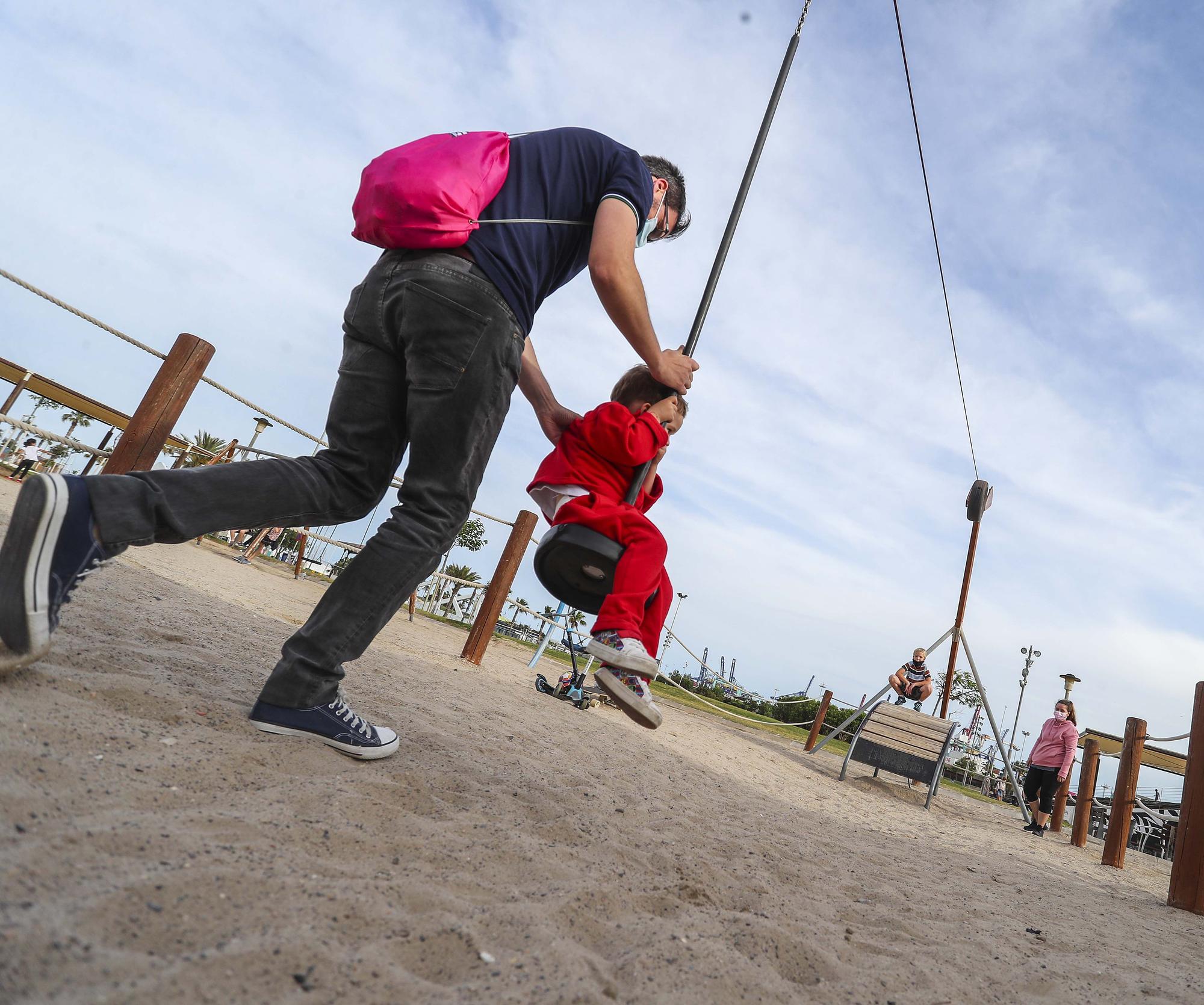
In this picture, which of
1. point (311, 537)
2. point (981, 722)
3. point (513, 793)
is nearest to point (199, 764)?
point (513, 793)

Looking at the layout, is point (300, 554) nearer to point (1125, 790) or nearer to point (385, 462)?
point (385, 462)

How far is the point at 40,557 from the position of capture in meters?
1.46

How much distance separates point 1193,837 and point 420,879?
4463 mm

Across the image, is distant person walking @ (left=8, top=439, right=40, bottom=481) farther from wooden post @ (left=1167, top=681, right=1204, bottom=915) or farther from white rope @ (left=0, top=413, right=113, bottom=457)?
wooden post @ (left=1167, top=681, right=1204, bottom=915)

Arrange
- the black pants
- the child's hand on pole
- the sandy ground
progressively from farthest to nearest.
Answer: the black pants
the child's hand on pole
the sandy ground

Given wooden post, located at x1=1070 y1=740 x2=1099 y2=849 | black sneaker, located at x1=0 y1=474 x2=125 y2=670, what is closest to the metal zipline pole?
black sneaker, located at x1=0 y1=474 x2=125 y2=670

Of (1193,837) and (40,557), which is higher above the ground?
(1193,837)

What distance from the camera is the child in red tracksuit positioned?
6.70 ft

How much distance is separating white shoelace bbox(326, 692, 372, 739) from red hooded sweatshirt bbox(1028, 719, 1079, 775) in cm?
873

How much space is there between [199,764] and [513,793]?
93 centimetres

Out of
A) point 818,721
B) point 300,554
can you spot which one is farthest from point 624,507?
point 818,721

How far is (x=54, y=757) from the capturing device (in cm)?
129

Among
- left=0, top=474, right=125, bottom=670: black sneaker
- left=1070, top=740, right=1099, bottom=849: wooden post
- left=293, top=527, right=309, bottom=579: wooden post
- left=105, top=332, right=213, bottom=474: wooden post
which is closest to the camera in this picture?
left=0, top=474, right=125, bottom=670: black sneaker

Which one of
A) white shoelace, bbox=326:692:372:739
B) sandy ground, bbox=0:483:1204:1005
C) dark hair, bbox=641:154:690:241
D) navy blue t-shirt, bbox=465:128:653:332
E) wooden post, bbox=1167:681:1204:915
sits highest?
dark hair, bbox=641:154:690:241
